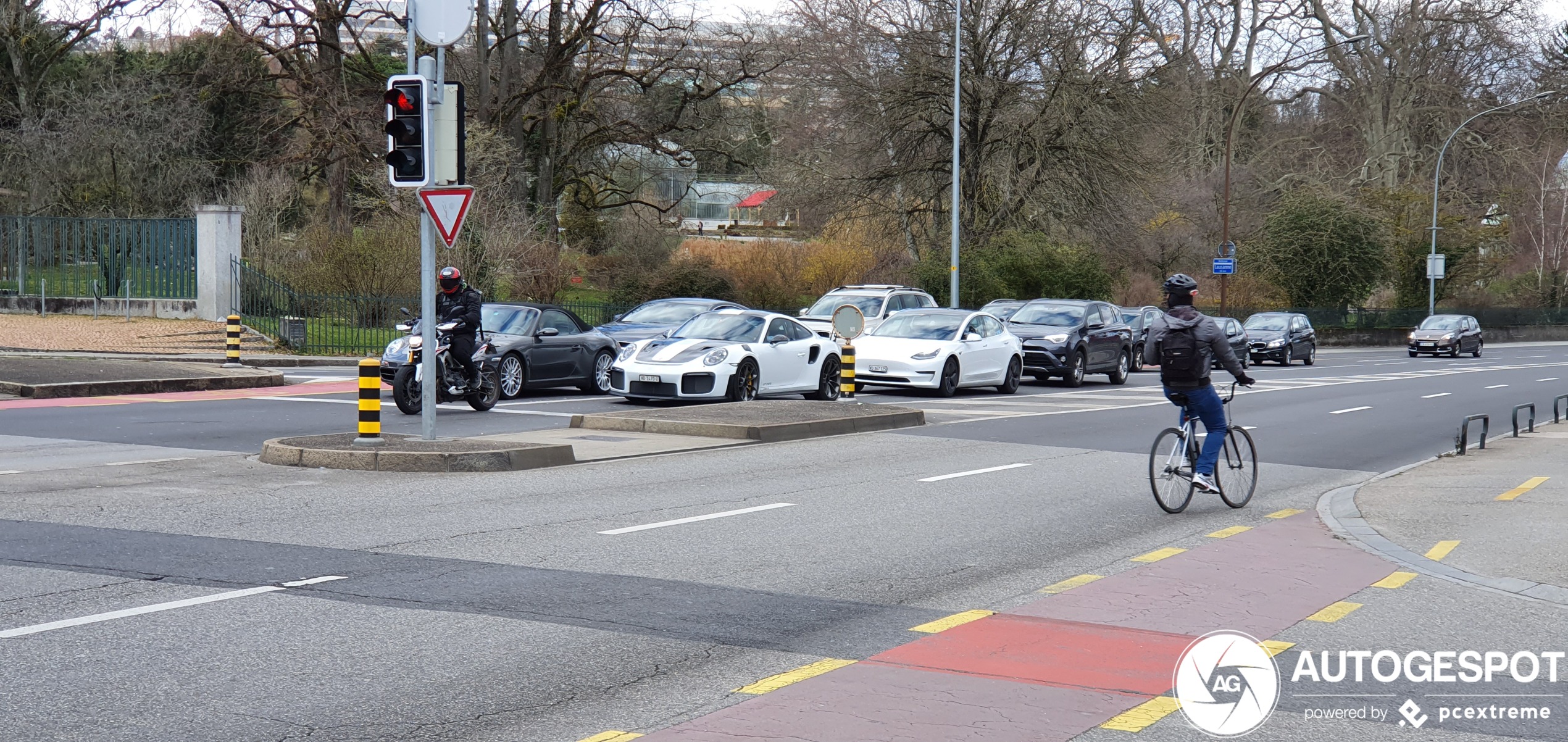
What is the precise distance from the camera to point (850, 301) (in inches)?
1133

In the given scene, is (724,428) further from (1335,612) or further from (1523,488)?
(1335,612)

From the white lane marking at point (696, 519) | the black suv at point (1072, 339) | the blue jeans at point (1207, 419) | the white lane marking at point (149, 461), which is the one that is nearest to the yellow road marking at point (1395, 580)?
the blue jeans at point (1207, 419)

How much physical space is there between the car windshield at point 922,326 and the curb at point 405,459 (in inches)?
483

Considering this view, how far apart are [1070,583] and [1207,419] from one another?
332cm

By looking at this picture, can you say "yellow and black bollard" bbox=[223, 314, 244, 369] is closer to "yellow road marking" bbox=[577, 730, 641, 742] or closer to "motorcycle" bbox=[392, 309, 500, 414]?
"motorcycle" bbox=[392, 309, 500, 414]

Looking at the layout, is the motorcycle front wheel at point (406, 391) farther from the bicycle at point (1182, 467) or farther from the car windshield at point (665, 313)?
the bicycle at point (1182, 467)

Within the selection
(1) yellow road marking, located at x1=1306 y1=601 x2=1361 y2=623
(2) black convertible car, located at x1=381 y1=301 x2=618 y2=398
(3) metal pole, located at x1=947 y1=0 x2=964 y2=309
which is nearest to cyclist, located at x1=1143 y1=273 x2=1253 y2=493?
(1) yellow road marking, located at x1=1306 y1=601 x2=1361 y2=623

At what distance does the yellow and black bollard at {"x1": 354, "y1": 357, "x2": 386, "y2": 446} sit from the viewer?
13.0 meters

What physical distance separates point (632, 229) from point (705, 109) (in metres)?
4.44

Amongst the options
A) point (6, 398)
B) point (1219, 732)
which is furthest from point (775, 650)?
point (6, 398)

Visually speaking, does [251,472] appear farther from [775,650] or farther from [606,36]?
[606,36]

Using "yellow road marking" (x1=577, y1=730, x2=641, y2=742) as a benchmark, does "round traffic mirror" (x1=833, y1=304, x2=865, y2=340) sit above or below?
above

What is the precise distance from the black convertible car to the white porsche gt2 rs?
2.99ft

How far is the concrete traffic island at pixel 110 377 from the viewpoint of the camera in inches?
768
